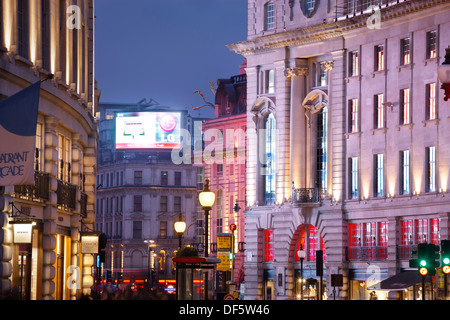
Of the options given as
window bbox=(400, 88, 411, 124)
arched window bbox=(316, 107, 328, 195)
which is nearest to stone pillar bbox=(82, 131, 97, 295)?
window bbox=(400, 88, 411, 124)

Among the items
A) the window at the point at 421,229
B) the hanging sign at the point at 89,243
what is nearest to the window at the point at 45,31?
the hanging sign at the point at 89,243

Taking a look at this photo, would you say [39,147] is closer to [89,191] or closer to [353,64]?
[89,191]

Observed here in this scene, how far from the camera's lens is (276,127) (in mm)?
85188

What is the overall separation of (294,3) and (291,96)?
6842mm

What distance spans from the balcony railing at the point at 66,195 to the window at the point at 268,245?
4908cm

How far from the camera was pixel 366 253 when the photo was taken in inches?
3027

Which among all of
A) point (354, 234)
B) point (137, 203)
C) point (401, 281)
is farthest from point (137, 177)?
point (401, 281)

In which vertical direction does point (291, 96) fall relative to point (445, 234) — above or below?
above

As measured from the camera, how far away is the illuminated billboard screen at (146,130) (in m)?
153

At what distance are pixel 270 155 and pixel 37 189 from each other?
54105mm
